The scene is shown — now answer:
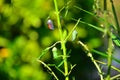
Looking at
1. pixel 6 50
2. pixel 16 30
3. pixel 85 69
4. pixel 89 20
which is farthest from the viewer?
pixel 85 69

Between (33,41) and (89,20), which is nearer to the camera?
(33,41)

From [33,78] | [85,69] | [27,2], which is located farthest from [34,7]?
[85,69]

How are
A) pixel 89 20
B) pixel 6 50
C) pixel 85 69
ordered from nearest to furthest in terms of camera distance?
pixel 6 50, pixel 89 20, pixel 85 69

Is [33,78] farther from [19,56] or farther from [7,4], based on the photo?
[7,4]

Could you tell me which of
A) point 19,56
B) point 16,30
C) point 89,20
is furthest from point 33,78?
point 89,20

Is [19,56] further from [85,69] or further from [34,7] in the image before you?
[85,69]

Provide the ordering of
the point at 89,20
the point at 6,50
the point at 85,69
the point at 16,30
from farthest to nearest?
the point at 85,69 < the point at 89,20 < the point at 16,30 < the point at 6,50

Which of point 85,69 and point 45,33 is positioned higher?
point 45,33

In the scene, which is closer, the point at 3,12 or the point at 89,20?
the point at 3,12

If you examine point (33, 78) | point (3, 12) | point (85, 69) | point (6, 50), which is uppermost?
point (3, 12)
